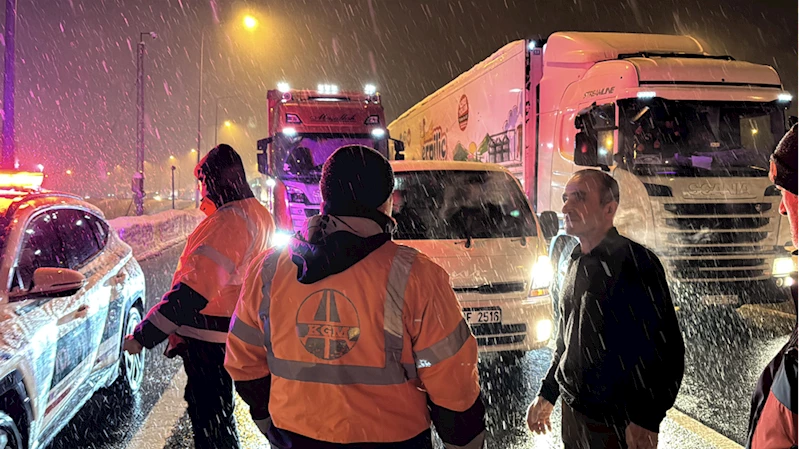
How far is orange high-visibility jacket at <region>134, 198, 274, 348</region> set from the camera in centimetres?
290

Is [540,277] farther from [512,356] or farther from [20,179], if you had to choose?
[20,179]

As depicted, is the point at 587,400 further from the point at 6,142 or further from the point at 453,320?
the point at 6,142

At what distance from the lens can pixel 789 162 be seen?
1.54 metres

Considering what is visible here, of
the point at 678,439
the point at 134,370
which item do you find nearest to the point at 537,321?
the point at 678,439

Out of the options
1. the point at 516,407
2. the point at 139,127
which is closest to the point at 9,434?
the point at 516,407

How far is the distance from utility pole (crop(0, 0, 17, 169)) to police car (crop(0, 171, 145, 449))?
820cm

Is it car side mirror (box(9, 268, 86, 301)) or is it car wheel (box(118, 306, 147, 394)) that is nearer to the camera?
car side mirror (box(9, 268, 86, 301))

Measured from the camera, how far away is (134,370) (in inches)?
203

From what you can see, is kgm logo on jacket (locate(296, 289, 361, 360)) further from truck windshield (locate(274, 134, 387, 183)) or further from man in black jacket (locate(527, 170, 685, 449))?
truck windshield (locate(274, 134, 387, 183))

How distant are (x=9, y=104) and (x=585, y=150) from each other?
10261 millimetres

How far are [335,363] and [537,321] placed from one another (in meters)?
3.71

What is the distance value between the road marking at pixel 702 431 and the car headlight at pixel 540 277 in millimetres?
1373

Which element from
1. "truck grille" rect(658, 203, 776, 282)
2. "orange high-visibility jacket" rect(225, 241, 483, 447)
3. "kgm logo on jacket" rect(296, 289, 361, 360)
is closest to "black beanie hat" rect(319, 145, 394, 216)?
"orange high-visibility jacket" rect(225, 241, 483, 447)

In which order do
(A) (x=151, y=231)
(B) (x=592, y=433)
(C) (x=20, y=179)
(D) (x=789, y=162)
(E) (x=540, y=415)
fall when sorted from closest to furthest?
(D) (x=789, y=162) < (B) (x=592, y=433) < (E) (x=540, y=415) < (C) (x=20, y=179) < (A) (x=151, y=231)
